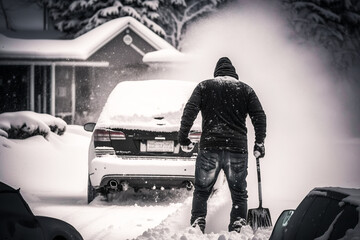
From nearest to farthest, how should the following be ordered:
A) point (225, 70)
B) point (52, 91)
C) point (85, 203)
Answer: point (225, 70), point (85, 203), point (52, 91)

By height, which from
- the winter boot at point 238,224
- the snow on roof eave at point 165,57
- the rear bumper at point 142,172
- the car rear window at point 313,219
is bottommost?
the winter boot at point 238,224

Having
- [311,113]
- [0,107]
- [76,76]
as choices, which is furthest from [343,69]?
[0,107]

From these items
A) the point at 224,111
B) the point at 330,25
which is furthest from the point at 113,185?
the point at 330,25

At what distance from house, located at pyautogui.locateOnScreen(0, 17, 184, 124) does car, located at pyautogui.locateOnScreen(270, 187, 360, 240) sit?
93.6 ft

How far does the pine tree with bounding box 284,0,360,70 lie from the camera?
46125mm

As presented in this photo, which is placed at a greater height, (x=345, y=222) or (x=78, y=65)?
(x=78, y=65)

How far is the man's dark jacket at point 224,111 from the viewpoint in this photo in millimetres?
7262

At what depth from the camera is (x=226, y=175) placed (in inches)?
286

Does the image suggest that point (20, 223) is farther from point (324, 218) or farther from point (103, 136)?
point (103, 136)

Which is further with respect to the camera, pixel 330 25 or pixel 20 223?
pixel 330 25

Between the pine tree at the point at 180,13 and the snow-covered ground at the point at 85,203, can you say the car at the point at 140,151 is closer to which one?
the snow-covered ground at the point at 85,203

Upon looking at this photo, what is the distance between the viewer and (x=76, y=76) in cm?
3678

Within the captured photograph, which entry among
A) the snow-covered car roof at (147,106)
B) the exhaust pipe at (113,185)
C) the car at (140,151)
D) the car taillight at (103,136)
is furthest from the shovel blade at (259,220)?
the car taillight at (103,136)

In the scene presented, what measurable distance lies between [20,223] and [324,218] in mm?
1842
